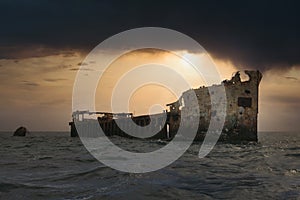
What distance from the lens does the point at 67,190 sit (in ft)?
23.9

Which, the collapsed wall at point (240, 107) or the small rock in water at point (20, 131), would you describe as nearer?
the collapsed wall at point (240, 107)

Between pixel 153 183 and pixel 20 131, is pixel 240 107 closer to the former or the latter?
pixel 153 183

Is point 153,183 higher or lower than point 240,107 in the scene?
lower

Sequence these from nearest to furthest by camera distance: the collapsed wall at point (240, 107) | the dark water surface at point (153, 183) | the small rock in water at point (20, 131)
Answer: the dark water surface at point (153, 183) < the collapsed wall at point (240, 107) < the small rock in water at point (20, 131)

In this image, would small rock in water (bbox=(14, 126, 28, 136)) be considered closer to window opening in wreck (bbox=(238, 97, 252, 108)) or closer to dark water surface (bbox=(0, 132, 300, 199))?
window opening in wreck (bbox=(238, 97, 252, 108))

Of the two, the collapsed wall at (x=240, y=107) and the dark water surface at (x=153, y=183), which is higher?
the collapsed wall at (x=240, y=107)

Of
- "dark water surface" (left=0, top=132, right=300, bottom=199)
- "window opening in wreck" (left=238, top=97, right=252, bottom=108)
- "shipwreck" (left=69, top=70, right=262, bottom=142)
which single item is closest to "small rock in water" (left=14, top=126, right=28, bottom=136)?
"shipwreck" (left=69, top=70, right=262, bottom=142)

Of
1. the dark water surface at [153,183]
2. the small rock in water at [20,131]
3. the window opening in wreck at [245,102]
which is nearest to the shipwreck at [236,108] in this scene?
the window opening in wreck at [245,102]

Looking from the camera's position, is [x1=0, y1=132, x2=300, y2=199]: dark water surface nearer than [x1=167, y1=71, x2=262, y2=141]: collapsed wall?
Yes

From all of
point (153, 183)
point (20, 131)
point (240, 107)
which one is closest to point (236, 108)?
point (240, 107)

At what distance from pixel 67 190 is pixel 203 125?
2111cm

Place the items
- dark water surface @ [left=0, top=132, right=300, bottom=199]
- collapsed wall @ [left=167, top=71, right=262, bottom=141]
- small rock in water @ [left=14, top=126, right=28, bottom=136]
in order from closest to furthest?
dark water surface @ [left=0, top=132, right=300, bottom=199] → collapsed wall @ [left=167, top=71, right=262, bottom=141] → small rock in water @ [left=14, top=126, right=28, bottom=136]

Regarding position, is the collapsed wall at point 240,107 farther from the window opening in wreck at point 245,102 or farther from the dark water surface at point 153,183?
the dark water surface at point 153,183

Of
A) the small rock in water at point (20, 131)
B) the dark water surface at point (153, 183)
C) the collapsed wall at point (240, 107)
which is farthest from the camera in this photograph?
the small rock in water at point (20, 131)
